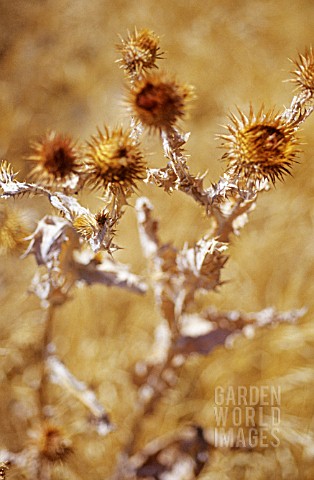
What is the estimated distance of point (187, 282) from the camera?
37.6 inches

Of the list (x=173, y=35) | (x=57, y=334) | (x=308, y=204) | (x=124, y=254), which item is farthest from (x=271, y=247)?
(x=173, y=35)

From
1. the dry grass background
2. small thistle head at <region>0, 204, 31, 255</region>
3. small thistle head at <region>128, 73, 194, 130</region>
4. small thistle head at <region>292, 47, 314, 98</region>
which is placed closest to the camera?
small thistle head at <region>128, 73, 194, 130</region>

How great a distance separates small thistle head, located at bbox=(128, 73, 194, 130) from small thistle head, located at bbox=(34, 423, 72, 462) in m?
0.77

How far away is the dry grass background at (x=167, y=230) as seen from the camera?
1444 mm

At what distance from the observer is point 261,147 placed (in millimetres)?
639

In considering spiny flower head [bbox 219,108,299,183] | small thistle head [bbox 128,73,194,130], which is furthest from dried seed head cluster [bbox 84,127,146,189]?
spiny flower head [bbox 219,108,299,183]

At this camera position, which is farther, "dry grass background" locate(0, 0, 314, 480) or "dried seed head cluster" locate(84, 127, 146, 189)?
"dry grass background" locate(0, 0, 314, 480)

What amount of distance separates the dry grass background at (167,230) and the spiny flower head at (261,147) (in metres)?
0.51

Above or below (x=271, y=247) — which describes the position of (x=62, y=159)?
below

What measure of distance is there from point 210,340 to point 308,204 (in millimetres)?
835

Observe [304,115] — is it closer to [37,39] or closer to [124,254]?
[124,254]

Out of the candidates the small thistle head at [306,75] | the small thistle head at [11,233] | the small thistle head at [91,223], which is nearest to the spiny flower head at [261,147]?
the small thistle head at [306,75]

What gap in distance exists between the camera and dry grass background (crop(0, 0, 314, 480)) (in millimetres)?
1444

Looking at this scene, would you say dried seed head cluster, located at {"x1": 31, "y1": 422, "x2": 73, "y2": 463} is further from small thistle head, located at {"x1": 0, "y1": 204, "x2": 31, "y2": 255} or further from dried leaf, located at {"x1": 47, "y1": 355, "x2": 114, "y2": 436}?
small thistle head, located at {"x1": 0, "y1": 204, "x2": 31, "y2": 255}
